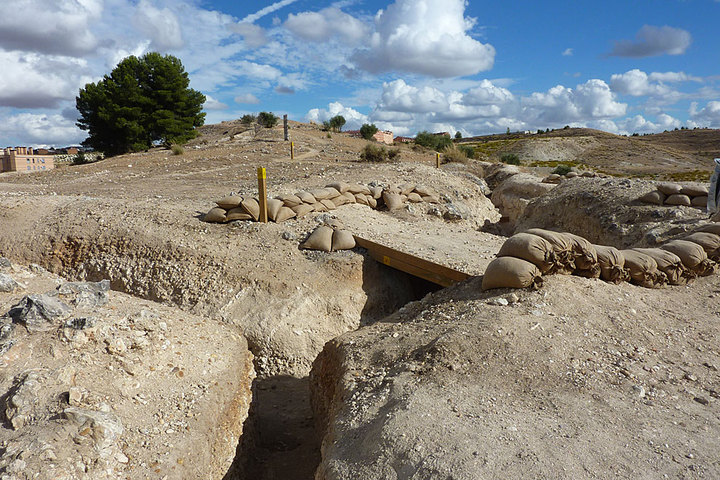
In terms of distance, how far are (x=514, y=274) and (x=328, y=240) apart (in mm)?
3247

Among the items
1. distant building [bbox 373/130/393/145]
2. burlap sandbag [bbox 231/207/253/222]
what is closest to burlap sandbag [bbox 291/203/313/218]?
burlap sandbag [bbox 231/207/253/222]

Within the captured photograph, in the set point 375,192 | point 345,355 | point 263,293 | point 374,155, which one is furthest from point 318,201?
point 374,155

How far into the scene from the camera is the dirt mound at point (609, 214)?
7668 mm

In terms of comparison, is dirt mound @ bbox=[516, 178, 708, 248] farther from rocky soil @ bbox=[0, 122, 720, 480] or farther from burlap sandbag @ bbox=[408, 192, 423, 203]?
burlap sandbag @ bbox=[408, 192, 423, 203]

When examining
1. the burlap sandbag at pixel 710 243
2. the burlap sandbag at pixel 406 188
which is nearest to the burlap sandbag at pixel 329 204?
the burlap sandbag at pixel 406 188

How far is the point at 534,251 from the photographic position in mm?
4969

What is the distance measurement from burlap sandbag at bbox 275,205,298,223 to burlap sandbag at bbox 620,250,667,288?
16.0ft

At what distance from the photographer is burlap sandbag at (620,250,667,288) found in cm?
544

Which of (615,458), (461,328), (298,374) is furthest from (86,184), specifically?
(615,458)

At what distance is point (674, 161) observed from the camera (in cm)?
4141

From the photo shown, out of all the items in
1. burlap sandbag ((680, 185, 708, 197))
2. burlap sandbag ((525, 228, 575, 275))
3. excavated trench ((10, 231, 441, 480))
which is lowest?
excavated trench ((10, 231, 441, 480))

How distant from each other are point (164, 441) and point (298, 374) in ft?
8.41

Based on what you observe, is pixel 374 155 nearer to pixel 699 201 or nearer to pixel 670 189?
pixel 670 189

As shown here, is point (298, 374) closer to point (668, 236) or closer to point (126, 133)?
point (668, 236)
